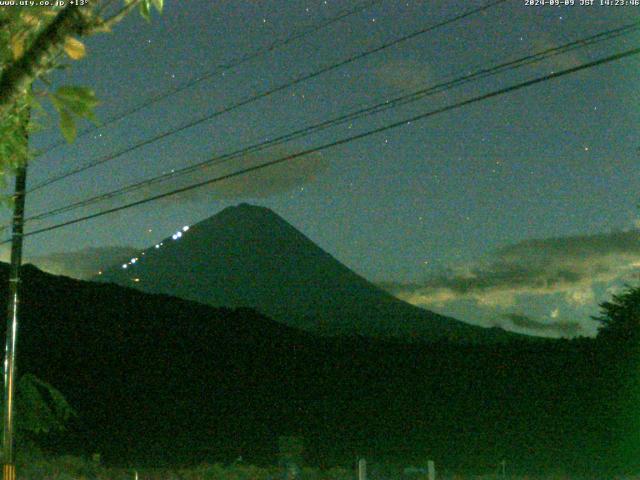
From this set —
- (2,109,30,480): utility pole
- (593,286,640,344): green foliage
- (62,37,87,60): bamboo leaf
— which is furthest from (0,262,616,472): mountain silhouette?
(62,37,87,60): bamboo leaf

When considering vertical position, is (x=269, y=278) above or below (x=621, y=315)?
above

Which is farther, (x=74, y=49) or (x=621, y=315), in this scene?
(x=621, y=315)

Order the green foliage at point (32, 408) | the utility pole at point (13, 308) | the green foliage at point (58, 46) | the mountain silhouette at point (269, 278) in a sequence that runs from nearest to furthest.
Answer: the green foliage at point (58, 46) → the utility pole at point (13, 308) → the green foliage at point (32, 408) → the mountain silhouette at point (269, 278)

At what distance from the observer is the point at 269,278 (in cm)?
8488

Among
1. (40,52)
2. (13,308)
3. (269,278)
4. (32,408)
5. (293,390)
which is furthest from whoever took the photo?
(269,278)

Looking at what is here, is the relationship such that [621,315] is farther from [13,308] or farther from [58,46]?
[58,46]

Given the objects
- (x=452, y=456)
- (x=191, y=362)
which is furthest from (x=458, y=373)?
(x=191, y=362)

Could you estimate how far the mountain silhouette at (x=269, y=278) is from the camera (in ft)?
214

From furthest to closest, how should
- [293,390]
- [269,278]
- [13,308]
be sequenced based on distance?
[269,278]
[293,390]
[13,308]

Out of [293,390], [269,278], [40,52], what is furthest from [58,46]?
[269,278]

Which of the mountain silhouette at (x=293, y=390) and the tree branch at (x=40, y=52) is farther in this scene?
the mountain silhouette at (x=293, y=390)

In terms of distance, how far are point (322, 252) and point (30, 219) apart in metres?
78.5

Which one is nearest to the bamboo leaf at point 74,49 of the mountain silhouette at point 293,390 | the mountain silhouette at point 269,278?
the mountain silhouette at point 293,390

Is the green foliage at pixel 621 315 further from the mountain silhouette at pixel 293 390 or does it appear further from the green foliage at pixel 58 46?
the green foliage at pixel 58 46
